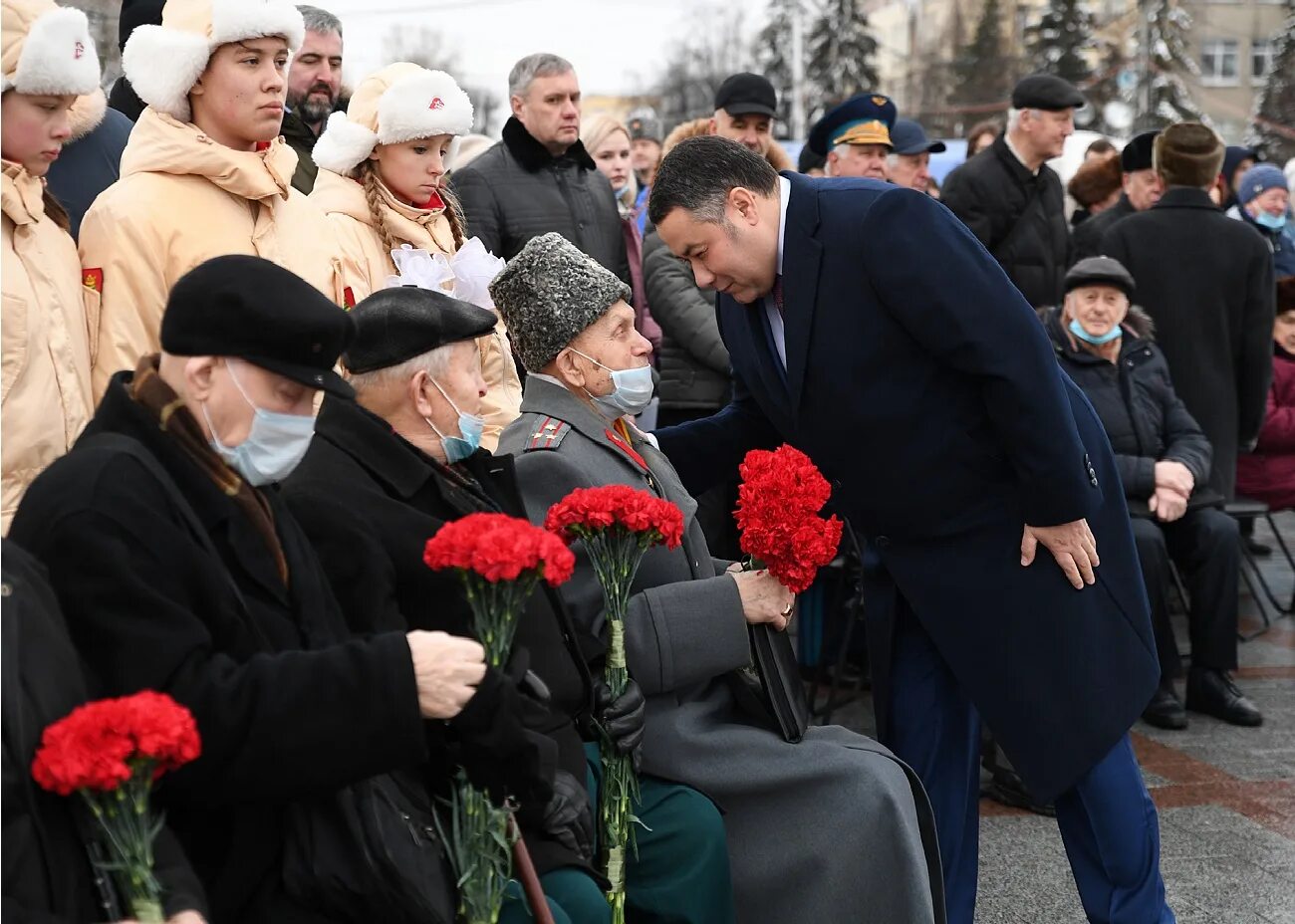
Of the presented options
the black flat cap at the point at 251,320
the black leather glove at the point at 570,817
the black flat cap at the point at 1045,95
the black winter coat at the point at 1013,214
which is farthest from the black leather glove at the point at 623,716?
the black flat cap at the point at 1045,95

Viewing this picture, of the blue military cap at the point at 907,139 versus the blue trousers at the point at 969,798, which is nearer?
the blue trousers at the point at 969,798

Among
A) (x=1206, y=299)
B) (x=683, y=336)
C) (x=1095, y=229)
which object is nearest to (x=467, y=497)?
(x=683, y=336)

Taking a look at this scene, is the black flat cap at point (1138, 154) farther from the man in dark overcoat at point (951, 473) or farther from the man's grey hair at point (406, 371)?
the man's grey hair at point (406, 371)

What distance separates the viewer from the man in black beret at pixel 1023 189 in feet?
26.2

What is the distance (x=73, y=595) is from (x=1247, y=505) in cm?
691

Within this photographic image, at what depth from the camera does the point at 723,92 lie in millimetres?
7836

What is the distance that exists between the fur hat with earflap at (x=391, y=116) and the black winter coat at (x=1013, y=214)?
136 inches

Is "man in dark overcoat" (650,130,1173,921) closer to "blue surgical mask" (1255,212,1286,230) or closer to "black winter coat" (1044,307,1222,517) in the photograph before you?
"black winter coat" (1044,307,1222,517)

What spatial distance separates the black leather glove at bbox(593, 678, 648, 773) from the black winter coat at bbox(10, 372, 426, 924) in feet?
3.35

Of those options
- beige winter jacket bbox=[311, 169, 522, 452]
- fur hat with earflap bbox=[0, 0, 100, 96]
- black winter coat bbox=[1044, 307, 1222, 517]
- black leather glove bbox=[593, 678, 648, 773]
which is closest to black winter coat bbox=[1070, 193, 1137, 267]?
black winter coat bbox=[1044, 307, 1222, 517]

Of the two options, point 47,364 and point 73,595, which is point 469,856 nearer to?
point 73,595

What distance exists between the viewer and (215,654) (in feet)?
8.63

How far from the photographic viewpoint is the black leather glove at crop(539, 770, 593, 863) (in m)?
3.50

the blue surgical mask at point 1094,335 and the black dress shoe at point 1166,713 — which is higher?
the blue surgical mask at point 1094,335
